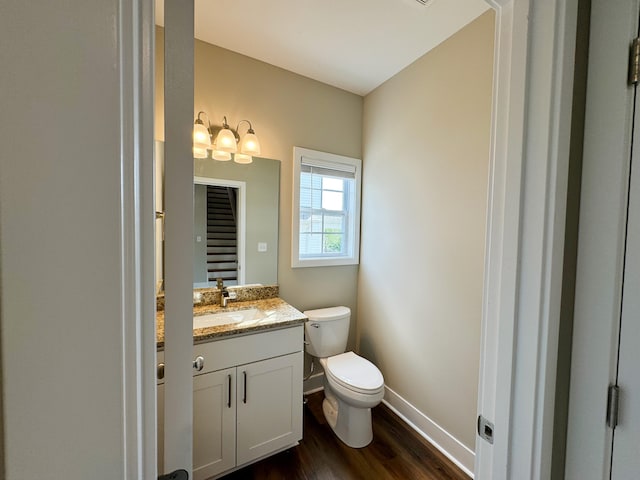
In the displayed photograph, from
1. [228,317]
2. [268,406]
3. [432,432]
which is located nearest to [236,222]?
[228,317]

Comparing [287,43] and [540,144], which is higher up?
[287,43]

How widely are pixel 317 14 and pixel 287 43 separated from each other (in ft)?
1.03

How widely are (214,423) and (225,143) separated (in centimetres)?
164

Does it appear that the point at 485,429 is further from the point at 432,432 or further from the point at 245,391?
the point at 432,432

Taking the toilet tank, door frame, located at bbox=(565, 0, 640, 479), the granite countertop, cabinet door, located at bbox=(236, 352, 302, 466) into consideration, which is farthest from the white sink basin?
door frame, located at bbox=(565, 0, 640, 479)

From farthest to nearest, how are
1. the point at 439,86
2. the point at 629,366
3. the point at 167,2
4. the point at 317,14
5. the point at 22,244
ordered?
the point at 439,86
the point at 317,14
the point at 629,366
the point at 167,2
the point at 22,244

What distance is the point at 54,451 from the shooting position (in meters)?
0.26

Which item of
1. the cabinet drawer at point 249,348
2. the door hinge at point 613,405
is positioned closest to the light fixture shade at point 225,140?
the cabinet drawer at point 249,348

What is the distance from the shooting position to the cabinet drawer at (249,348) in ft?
4.30

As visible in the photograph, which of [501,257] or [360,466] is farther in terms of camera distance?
[360,466]

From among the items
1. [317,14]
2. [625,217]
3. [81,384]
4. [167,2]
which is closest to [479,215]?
[625,217]

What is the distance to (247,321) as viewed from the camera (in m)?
1.53

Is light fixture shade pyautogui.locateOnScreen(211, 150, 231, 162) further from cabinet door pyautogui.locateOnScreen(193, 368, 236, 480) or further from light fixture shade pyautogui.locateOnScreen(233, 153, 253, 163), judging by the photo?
cabinet door pyautogui.locateOnScreen(193, 368, 236, 480)

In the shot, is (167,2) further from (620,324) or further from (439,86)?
(439,86)
